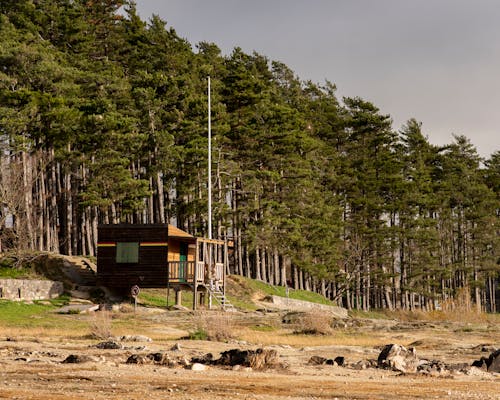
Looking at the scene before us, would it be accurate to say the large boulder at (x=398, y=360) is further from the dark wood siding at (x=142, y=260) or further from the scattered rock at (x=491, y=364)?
the dark wood siding at (x=142, y=260)

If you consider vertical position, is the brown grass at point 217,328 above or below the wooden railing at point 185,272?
below

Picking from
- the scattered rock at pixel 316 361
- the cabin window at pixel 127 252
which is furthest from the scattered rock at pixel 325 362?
the cabin window at pixel 127 252

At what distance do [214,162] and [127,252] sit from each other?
A: 14295 millimetres

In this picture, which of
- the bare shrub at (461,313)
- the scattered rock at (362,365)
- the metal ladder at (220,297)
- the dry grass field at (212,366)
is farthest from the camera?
the bare shrub at (461,313)

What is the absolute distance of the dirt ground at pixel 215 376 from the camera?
11.7 metres

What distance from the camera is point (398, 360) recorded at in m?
16.9

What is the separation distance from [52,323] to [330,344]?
1126 centimetres

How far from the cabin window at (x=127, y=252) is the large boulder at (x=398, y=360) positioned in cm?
2346

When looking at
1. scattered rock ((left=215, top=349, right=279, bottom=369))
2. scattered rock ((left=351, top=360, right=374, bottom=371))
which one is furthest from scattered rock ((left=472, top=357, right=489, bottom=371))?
scattered rock ((left=215, top=349, right=279, bottom=369))

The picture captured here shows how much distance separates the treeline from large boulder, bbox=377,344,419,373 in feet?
91.3

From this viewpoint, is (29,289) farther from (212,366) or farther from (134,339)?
(212,366)

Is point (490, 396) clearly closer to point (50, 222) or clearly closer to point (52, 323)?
point (52, 323)

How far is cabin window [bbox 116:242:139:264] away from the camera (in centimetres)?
3962

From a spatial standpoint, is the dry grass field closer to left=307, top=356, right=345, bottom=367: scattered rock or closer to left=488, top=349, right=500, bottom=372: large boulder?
left=307, top=356, right=345, bottom=367: scattered rock
